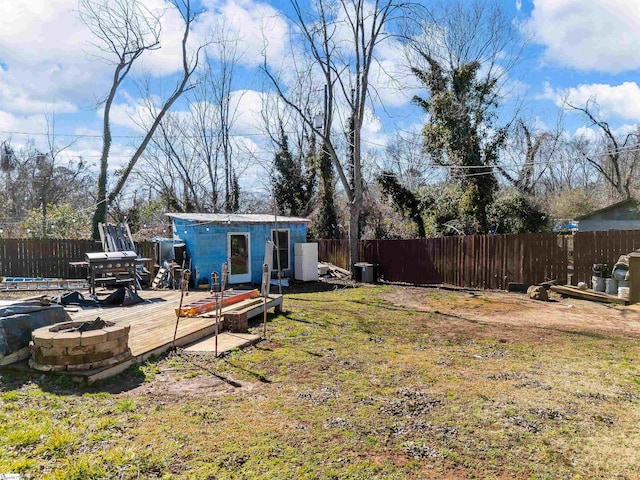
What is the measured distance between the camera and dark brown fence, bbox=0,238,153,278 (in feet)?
46.7

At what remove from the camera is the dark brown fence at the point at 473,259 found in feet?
38.2

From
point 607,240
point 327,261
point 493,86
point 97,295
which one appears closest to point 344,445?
point 97,295

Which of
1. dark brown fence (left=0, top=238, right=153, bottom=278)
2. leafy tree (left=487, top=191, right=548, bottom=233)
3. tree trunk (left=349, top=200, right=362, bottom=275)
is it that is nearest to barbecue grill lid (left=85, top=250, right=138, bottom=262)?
dark brown fence (left=0, top=238, right=153, bottom=278)

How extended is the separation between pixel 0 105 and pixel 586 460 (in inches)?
841

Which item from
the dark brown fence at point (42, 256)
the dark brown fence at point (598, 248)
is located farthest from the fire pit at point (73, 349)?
the dark brown fence at point (42, 256)

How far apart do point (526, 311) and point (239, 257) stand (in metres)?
8.36

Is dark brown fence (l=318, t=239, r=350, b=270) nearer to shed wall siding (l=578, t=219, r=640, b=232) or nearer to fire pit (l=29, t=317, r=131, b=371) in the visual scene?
shed wall siding (l=578, t=219, r=640, b=232)

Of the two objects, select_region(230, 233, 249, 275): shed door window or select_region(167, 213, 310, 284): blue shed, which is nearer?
select_region(167, 213, 310, 284): blue shed

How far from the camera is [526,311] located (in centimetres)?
904

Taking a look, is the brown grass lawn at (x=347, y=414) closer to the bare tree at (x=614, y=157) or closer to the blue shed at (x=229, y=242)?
the blue shed at (x=229, y=242)

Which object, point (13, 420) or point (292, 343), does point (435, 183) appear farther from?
point (13, 420)

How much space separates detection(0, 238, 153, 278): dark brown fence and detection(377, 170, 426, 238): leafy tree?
1094 cm

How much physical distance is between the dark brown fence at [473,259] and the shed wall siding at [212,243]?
4181 mm

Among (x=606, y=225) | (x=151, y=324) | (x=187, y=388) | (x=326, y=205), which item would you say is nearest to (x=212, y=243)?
(x=151, y=324)
